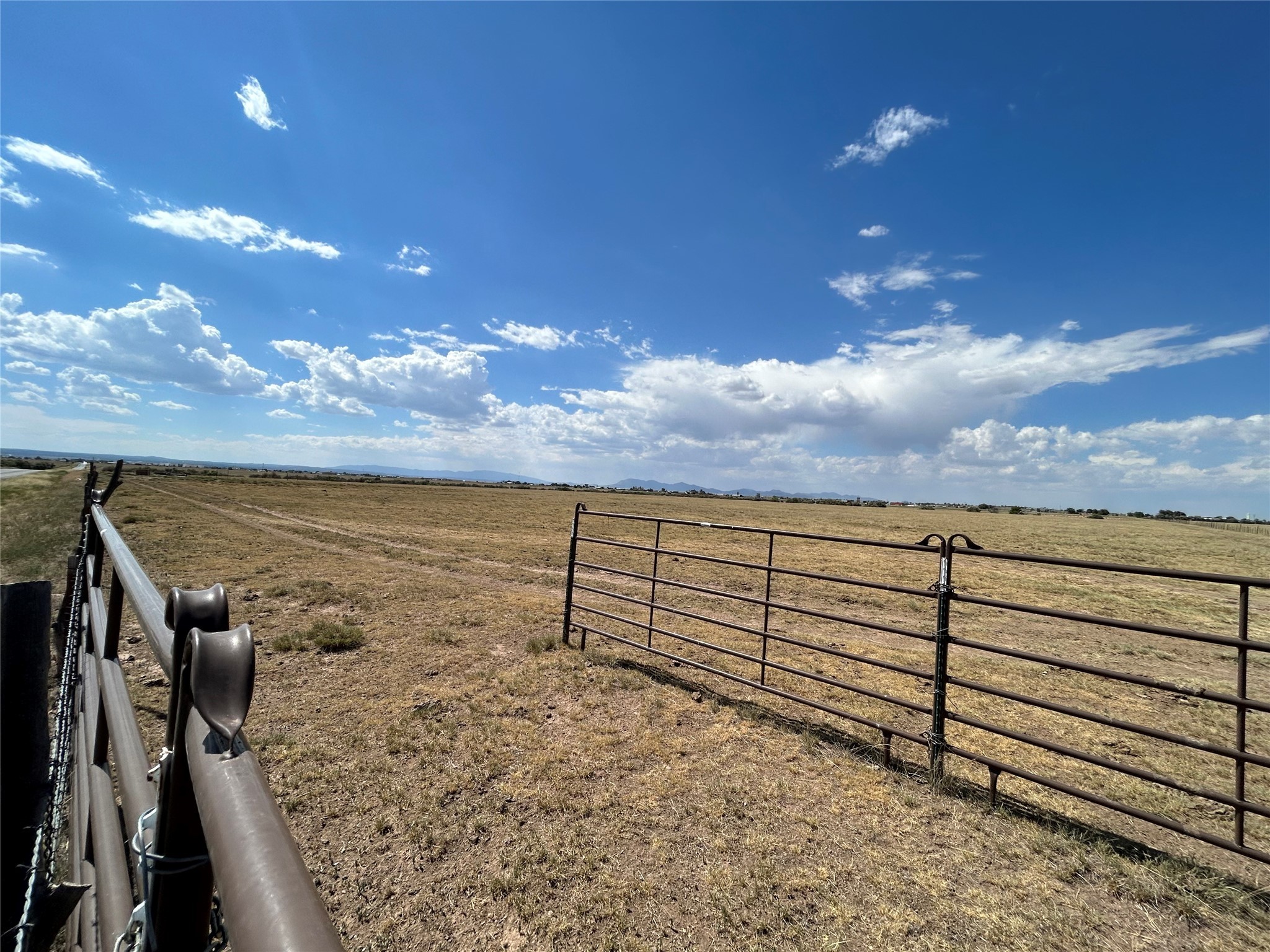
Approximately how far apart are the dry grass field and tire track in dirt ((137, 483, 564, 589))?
225 cm

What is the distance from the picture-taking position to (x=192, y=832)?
896mm

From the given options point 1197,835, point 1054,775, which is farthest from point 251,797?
point 1054,775

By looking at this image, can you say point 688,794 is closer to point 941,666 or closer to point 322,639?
point 941,666

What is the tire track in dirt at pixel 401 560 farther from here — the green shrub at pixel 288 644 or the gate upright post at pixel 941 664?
the gate upright post at pixel 941 664

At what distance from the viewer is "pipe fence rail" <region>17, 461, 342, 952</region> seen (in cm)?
56

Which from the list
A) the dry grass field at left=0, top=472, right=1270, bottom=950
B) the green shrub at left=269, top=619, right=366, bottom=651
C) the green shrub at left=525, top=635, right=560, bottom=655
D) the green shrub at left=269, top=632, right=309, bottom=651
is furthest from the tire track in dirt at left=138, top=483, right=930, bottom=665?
the green shrub at left=269, top=632, right=309, bottom=651

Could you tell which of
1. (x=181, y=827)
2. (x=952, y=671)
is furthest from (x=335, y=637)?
(x=952, y=671)

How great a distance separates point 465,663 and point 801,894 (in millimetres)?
4543

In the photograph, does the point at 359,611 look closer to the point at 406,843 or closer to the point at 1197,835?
the point at 406,843

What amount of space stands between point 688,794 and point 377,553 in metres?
13.5

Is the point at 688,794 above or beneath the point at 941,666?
beneath

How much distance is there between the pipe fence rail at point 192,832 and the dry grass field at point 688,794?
1925 mm

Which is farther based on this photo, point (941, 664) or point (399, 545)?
point (399, 545)

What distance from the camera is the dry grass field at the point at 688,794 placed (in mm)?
2973
